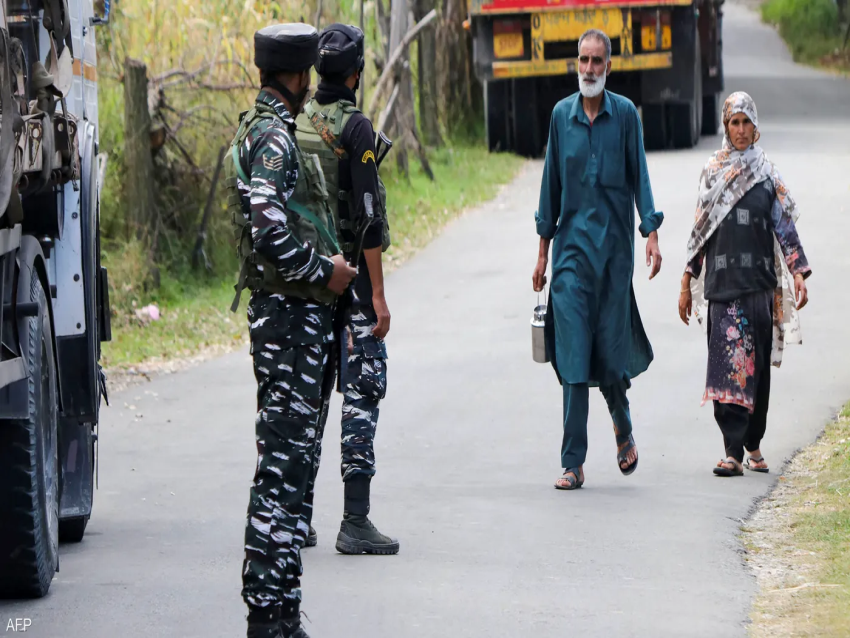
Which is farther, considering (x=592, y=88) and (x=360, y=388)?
(x=592, y=88)

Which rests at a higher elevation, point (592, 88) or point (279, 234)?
point (592, 88)

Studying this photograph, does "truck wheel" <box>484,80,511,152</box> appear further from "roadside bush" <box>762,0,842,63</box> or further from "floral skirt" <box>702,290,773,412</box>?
"roadside bush" <box>762,0,842,63</box>

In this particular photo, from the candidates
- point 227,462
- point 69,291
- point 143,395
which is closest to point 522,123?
point 143,395

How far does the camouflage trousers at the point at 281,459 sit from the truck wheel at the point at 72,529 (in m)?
1.89

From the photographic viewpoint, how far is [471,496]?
6953 millimetres

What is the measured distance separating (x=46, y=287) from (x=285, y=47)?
161cm

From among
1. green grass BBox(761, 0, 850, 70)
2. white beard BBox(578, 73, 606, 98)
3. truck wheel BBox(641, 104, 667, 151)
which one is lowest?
truck wheel BBox(641, 104, 667, 151)

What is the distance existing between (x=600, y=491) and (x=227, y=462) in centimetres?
202

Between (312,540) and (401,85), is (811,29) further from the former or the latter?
(312,540)

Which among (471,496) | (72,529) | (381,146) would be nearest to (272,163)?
(381,146)

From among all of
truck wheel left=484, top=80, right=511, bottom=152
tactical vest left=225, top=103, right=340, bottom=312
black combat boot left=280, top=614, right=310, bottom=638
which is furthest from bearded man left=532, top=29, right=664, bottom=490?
truck wheel left=484, top=80, right=511, bottom=152

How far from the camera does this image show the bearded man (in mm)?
6984

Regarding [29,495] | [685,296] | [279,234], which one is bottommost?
[29,495]

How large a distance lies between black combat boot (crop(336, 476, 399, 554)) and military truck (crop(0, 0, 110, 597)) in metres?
1.08
